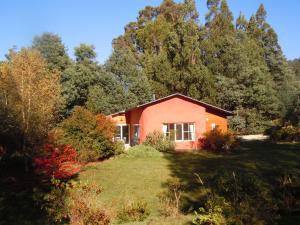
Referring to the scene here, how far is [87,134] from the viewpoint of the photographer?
22578 millimetres

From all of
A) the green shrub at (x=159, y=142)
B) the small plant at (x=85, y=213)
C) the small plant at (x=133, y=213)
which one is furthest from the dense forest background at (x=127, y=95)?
the green shrub at (x=159, y=142)

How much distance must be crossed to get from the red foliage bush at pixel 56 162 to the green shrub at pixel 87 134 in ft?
12.5

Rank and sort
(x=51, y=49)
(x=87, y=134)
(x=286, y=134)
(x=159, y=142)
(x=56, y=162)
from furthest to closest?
(x=51, y=49)
(x=286, y=134)
(x=159, y=142)
(x=87, y=134)
(x=56, y=162)

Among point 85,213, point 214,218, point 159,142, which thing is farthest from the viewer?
point 159,142

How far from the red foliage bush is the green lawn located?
1.17m

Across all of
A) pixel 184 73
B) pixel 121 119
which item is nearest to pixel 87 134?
pixel 121 119

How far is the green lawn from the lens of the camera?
12740mm

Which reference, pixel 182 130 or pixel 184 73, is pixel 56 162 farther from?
pixel 184 73

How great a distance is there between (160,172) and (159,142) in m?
9.72

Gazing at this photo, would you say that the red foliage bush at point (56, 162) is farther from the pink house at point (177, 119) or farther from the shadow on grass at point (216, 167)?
the pink house at point (177, 119)

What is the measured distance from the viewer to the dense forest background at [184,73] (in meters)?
40.8

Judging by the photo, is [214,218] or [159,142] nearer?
[214,218]

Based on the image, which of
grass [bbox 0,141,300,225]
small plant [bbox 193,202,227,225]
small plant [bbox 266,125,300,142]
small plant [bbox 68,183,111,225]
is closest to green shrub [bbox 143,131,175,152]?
grass [bbox 0,141,300,225]

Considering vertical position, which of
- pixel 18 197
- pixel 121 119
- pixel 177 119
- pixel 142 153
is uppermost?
pixel 121 119
